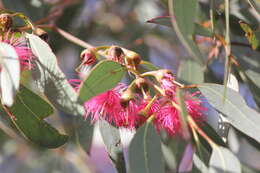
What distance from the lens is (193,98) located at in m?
1.38

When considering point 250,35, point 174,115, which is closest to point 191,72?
point 250,35

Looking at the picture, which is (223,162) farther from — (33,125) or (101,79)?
(33,125)

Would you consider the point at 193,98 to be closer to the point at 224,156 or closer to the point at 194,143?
the point at 194,143

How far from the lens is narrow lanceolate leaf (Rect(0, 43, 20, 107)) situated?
1.05m

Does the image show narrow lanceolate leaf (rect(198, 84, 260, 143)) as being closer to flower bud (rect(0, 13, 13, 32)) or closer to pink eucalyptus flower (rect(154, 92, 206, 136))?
pink eucalyptus flower (rect(154, 92, 206, 136))

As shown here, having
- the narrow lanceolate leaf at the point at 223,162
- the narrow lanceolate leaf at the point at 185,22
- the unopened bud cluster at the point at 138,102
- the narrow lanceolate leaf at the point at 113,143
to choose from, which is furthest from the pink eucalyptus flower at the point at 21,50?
the narrow lanceolate leaf at the point at 223,162

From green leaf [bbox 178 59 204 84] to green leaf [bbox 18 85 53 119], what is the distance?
1.92 ft

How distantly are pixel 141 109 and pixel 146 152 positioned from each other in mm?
131

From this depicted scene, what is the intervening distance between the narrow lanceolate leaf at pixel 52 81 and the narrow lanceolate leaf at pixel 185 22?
255mm

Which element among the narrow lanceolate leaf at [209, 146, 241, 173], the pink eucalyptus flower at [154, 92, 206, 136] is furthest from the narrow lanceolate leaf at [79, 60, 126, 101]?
the narrow lanceolate leaf at [209, 146, 241, 173]

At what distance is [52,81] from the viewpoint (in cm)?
127

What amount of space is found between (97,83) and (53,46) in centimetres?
144

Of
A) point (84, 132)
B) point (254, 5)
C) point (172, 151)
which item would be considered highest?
point (254, 5)

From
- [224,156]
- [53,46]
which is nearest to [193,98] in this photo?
[224,156]
